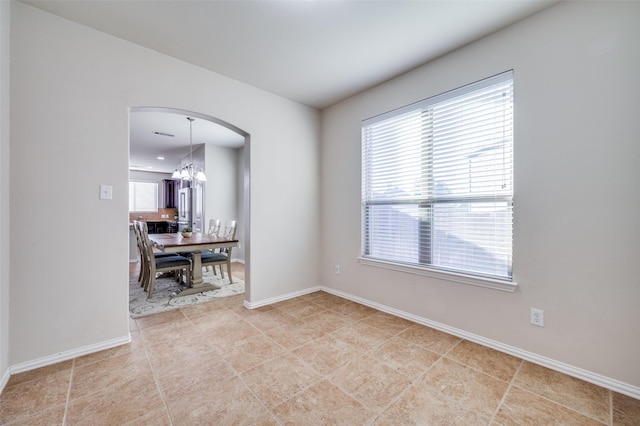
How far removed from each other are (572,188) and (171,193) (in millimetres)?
10597

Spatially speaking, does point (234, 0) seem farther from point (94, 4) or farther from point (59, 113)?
point (59, 113)

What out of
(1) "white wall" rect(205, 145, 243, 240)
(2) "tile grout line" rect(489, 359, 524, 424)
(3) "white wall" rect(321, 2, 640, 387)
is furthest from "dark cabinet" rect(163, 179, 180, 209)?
(2) "tile grout line" rect(489, 359, 524, 424)

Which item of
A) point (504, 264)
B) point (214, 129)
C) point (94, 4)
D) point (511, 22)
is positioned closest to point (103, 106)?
point (94, 4)

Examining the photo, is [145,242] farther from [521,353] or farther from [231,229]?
[521,353]

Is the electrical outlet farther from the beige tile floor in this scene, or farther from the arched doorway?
the arched doorway

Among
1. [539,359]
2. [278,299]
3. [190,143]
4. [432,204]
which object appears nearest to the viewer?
[539,359]

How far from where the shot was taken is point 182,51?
2.55 metres

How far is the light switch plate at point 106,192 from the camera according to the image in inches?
89.9

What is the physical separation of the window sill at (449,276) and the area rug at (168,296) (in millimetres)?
2122

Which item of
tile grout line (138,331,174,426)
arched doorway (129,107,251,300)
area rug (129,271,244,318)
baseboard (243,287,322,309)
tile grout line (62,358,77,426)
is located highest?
arched doorway (129,107,251,300)

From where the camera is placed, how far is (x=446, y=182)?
8.60 feet

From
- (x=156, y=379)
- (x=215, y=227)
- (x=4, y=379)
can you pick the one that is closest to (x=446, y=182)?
(x=156, y=379)

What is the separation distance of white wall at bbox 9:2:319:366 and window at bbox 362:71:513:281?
2.24m

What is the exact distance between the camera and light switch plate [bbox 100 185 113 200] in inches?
89.9
